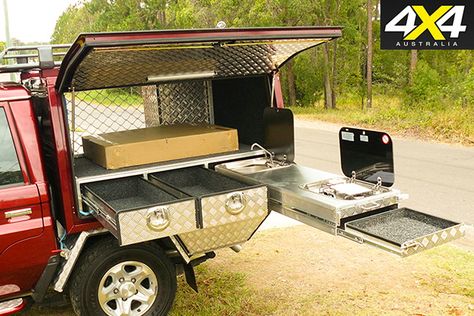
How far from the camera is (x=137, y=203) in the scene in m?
4.43

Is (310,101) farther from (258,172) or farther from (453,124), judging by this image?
(258,172)

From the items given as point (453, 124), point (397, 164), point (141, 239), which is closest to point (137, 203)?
point (141, 239)

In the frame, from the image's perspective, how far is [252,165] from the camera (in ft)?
16.0

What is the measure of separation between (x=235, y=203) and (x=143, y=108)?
8.29 ft

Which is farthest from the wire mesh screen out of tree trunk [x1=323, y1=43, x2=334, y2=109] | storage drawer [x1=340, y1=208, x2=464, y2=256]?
tree trunk [x1=323, y1=43, x2=334, y2=109]

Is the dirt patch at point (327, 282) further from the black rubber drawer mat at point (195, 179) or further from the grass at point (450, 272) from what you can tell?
the black rubber drawer mat at point (195, 179)

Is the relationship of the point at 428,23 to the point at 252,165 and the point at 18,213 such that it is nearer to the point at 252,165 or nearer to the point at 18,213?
the point at 252,165

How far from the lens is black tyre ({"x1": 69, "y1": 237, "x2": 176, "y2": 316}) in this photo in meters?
3.92

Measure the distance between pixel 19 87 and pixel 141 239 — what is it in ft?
5.59

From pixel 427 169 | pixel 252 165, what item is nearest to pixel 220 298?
pixel 252 165

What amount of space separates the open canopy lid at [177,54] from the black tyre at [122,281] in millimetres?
1276

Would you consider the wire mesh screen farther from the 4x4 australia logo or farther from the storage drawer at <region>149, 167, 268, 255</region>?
the 4x4 australia logo

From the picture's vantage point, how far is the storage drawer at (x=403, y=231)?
3191 millimetres

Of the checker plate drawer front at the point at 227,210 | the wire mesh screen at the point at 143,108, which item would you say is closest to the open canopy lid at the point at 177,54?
the wire mesh screen at the point at 143,108
